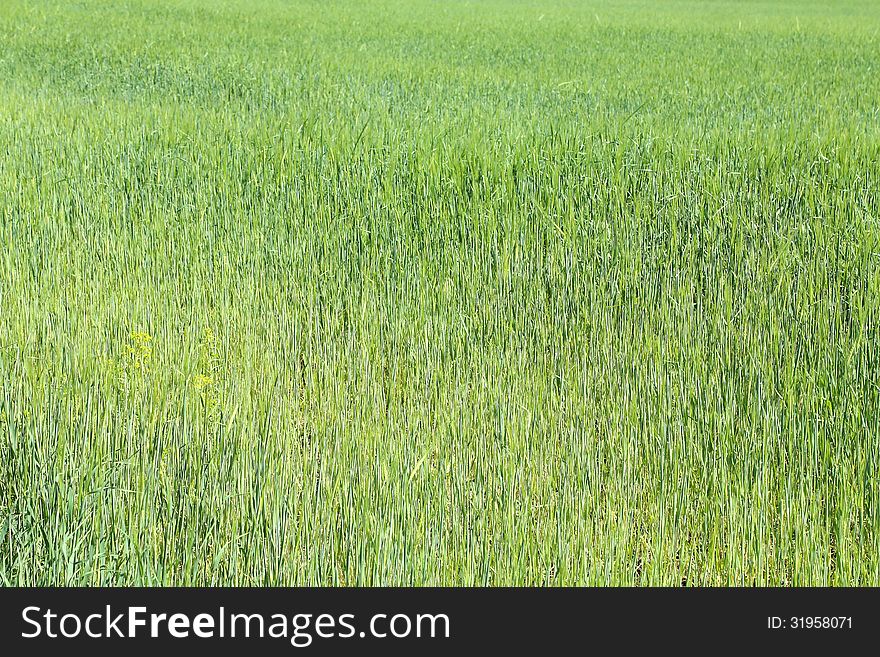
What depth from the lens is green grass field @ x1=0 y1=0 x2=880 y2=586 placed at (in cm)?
191

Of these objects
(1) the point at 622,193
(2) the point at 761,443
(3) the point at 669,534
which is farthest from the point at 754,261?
(3) the point at 669,534

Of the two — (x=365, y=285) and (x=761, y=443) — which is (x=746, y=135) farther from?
(x=761, y=443)

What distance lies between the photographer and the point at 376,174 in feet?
14.0

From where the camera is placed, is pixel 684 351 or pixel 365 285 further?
pixel 365 285

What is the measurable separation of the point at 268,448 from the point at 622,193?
2.30 meters

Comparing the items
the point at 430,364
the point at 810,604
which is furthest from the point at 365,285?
the point at 810,604

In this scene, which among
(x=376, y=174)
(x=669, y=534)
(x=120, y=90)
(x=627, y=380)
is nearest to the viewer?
(x=669, y=534)

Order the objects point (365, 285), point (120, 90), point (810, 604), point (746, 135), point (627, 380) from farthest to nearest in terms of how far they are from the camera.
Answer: point (120, 90), point (746, 135), point (365, 285), point (627, 380), point (810, 604)

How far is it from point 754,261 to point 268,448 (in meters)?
2.01

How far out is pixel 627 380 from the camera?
2.56 m

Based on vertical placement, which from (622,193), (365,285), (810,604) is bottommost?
(810,604)

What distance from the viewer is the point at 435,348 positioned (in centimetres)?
279

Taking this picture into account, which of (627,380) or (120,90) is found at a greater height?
(120,90)

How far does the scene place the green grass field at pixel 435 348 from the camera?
6.26ft
